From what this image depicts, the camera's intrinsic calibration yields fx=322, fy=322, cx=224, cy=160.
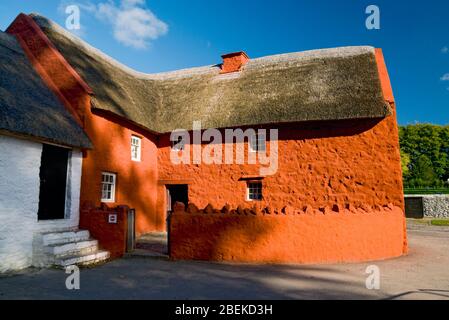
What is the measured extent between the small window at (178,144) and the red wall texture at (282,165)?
1.30 metres

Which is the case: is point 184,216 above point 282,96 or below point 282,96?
below

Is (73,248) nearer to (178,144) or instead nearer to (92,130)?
(92,130)

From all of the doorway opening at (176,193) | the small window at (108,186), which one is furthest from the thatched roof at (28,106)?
the doorway opening at (176,193)

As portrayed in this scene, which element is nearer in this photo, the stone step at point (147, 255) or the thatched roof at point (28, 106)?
the thatched roof at point (28, 106)

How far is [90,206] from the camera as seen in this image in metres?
11.5

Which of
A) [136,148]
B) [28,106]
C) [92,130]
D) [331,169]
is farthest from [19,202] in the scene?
[331,169]

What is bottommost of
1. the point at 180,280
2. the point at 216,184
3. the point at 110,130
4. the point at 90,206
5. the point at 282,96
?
the point at 180,280

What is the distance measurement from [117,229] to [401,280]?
332 inches

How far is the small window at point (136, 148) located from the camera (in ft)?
49.5

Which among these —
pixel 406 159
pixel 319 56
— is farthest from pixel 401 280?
pixel 406 159

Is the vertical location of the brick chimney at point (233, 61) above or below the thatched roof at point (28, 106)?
above

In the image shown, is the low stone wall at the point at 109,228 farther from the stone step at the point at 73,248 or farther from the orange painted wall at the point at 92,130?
the orange painted wall at the point at 92,130

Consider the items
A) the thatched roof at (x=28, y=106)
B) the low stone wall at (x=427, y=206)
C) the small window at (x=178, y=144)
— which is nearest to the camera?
the thatched roof at (x=28, y=106)

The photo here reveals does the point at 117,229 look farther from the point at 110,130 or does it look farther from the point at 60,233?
the point at 110,130
